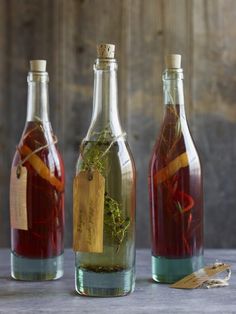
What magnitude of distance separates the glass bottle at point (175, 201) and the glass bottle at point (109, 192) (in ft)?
0.22

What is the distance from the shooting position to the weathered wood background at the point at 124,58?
148 cm

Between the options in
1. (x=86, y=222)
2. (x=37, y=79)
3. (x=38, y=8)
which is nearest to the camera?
(x=86, y=222)

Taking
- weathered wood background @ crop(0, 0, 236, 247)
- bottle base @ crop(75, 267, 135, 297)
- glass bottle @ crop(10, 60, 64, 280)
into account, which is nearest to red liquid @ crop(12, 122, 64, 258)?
glass bottle @ crop(10, 60, 64, 280)

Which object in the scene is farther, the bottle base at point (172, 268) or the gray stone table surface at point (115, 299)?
the bottle base at point (172, 268)

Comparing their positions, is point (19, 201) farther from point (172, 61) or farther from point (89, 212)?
point (172, 61)

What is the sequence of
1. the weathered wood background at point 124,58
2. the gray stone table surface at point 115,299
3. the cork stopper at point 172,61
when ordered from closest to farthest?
the gray stone table surface at point 115,299 < the cork stopper at point 172,61 < the weathered wood background at point 124,58

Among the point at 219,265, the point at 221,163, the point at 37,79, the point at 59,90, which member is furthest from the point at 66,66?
the point at 219,265

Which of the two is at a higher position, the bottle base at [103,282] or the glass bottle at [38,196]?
the glass bottle at [38,196]

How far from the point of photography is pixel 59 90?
1.49 metres

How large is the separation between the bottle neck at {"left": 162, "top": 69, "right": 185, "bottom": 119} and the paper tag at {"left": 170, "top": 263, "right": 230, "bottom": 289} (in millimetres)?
222

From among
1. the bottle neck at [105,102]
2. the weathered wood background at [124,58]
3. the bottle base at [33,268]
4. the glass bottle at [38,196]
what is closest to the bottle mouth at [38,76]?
the glass bottle at [38,196]

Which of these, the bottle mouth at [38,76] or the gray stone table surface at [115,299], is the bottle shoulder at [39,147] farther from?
the gray stone table surface at [115,299]

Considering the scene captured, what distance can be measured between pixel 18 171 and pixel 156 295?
0.84 ft

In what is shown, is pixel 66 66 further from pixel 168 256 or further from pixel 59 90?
pixel 168 256
